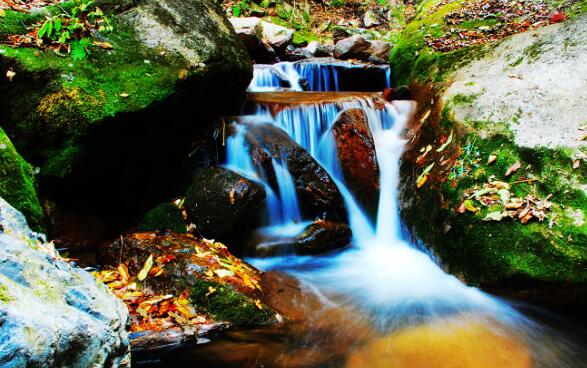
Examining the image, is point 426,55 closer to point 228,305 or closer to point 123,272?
point 228,305

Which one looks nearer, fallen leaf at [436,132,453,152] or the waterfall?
fallen leaf at [436,132,453,152]

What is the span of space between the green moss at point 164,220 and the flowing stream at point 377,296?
127 centimetres

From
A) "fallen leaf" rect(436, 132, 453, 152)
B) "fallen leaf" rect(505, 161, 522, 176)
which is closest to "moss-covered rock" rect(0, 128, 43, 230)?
"fallen leaf" rect(436, 132, 453, 152)

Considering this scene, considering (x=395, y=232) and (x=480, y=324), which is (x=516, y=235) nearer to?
(x=480, y=324)

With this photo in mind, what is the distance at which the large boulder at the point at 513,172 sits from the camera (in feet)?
13.1

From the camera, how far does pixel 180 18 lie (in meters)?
6.20

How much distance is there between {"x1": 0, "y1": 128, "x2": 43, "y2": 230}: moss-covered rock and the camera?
3.58 meters

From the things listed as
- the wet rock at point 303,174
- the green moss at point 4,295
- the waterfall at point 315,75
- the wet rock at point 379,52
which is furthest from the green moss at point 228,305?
the wet rock at point 379,52

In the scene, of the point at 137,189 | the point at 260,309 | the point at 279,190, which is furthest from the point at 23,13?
the point at 260,309

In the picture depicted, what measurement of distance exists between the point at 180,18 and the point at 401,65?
531 centimetres

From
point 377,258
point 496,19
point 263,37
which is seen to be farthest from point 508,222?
point 263,37

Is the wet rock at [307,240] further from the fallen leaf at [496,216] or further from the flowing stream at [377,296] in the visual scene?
the fallen leaf at [496,216]

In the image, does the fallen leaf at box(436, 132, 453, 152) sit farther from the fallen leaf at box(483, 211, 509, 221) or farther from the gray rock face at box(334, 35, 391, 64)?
the gray rock face at box(334, 35, 391, 64)

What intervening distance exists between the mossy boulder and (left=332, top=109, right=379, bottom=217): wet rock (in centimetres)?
211
